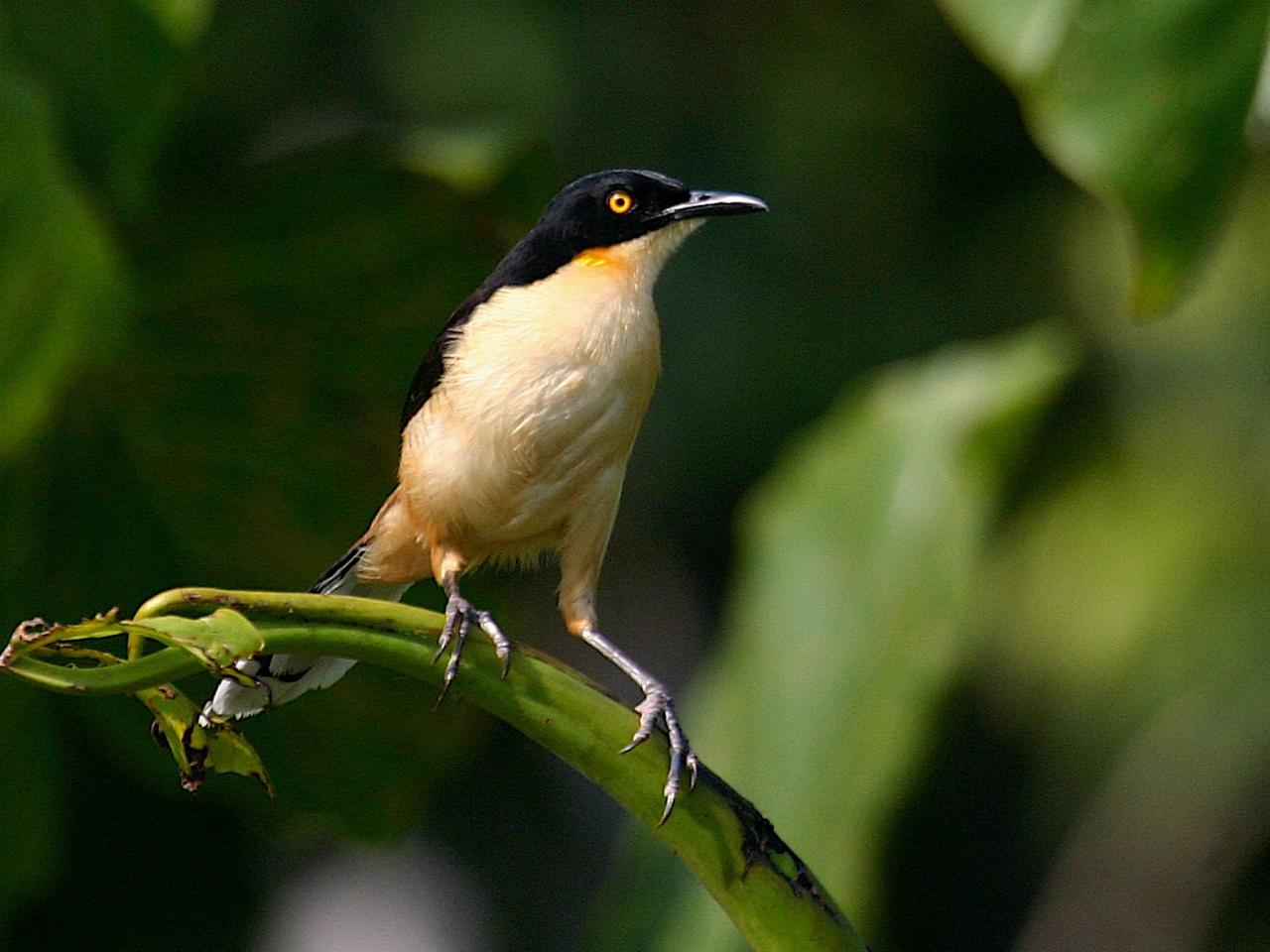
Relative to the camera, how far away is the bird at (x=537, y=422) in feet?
8.55

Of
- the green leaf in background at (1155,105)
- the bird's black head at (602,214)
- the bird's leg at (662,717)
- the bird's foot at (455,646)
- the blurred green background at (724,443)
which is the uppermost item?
the green leaf in background at (1155,105)

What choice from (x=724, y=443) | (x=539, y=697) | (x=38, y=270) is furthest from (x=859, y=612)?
(x=724, y=443)

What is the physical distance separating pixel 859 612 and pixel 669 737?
1.38 meters

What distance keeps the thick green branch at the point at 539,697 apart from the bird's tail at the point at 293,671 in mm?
359

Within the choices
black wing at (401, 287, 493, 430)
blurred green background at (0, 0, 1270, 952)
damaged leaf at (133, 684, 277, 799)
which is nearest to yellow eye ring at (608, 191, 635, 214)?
black wing at (401, 287, 493, 430)

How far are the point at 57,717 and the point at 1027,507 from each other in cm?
344

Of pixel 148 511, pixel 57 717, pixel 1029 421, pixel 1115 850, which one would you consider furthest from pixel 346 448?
pixel 1115 850

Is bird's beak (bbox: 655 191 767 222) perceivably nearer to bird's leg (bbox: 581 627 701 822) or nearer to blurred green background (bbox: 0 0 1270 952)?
blurred green background (bbox: 0 0 1270 952)

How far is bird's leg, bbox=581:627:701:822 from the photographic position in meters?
1.92

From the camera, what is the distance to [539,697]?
1.86 metres

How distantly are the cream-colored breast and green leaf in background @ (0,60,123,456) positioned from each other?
0.57m

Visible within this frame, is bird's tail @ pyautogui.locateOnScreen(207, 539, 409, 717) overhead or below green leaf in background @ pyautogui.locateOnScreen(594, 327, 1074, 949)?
overhead

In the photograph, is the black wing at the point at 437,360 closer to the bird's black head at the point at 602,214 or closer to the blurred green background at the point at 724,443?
the bird's black head at the point at 602,214

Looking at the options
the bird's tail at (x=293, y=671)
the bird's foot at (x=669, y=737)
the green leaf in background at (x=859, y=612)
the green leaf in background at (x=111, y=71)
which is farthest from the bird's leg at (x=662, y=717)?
the green leaf in background at (x=111, y=71)
